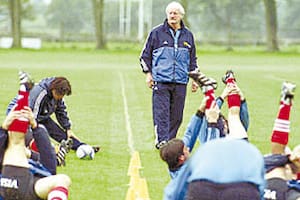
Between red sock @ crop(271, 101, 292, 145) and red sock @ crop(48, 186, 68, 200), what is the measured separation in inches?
70.9

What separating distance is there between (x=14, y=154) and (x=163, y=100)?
609 centimetres

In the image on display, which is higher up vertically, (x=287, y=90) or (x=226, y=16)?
(x=287, y=90)

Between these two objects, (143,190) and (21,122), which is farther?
(143,190)

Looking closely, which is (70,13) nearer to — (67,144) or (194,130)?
(67,144)

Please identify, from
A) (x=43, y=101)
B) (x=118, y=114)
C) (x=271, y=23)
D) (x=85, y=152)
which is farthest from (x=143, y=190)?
(x=271, y=23)

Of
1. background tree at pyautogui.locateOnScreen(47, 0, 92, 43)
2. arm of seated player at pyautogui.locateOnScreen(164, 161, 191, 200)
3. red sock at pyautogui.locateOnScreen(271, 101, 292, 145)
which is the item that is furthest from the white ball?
background tree at pyautogui.locateOnScreen(47, 0, 92, 43)

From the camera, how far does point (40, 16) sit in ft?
561

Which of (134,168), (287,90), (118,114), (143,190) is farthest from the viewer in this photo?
(118,114)

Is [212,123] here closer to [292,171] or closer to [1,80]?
[292,171]

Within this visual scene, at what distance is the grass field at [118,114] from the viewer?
1215cm

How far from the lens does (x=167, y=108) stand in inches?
573

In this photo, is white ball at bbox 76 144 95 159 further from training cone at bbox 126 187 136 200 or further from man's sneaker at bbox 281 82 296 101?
man's sneaker at bbox 281 82 296 101

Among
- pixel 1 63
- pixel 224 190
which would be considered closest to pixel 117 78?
pixel 1 63

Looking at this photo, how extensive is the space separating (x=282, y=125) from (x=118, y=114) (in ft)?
40.4
